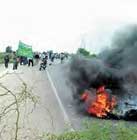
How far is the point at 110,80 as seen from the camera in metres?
24.6

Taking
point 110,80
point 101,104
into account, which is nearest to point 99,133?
point 101,104

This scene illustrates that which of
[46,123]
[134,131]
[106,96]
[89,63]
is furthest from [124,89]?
[134,131]

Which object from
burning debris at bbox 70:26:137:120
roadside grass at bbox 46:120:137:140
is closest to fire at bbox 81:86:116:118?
burning debris at bbox 70:26:137:120

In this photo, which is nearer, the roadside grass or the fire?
the roadside grass

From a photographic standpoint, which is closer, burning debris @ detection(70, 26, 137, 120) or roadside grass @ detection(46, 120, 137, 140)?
roadside grass @ detection(46, 120, 137, 140)

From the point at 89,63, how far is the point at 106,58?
5.92ft

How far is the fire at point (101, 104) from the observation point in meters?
20.7

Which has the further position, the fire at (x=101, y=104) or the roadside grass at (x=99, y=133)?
the fire at (x=101, y=104)

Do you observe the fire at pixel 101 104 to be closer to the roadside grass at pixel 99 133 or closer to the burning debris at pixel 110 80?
the burning debris at pixel 110 80

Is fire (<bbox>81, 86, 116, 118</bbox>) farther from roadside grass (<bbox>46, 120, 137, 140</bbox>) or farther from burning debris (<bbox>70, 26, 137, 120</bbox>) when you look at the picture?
roadside grass (<bbox>46, 120, 137, 140</bbox>)

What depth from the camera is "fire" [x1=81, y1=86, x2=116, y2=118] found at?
816 inches

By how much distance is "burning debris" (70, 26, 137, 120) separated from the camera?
2102 centimetres

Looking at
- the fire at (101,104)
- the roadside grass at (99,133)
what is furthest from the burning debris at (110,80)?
the roadside grass at (99,133)

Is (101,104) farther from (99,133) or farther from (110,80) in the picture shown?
(99,133)
